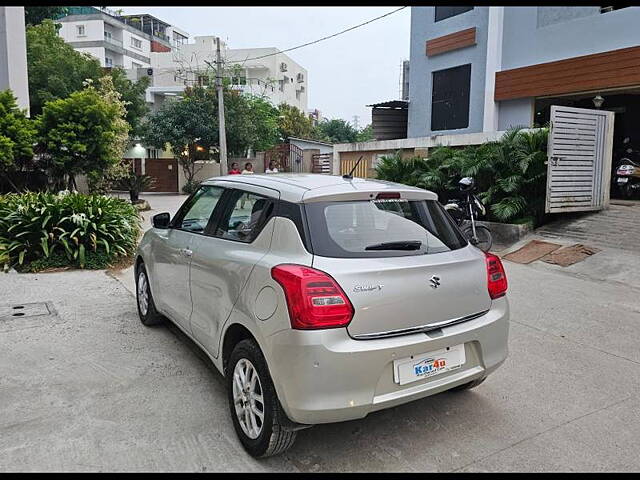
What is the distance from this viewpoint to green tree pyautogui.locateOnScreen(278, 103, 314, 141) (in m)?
39.4

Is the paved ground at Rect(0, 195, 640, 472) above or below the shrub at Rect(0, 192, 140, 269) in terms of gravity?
below

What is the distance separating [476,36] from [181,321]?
494 inches

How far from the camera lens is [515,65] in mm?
12945

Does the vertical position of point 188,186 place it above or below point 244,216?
below

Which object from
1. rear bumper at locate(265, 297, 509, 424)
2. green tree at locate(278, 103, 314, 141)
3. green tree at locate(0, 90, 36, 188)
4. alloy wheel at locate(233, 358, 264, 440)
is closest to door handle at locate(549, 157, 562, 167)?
rear bumper at locate(265, 297, 509, 424)

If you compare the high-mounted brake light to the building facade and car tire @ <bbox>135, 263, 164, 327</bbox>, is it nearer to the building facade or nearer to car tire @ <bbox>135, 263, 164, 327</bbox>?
car tire @ <bbox>135, 263, 164, 327</bbox>

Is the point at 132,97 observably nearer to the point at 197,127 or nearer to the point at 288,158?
the point at 197,127

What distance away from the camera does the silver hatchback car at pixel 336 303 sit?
2551 mm

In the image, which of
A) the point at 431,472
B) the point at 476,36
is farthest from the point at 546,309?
Result: the point at 476,36

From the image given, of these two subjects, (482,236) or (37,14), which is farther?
(37,14)

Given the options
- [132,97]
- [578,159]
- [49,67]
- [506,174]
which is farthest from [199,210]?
[132,97]

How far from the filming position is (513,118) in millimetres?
13242

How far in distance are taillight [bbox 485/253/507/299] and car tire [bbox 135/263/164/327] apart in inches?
118

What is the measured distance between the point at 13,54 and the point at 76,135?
13.9 feet
